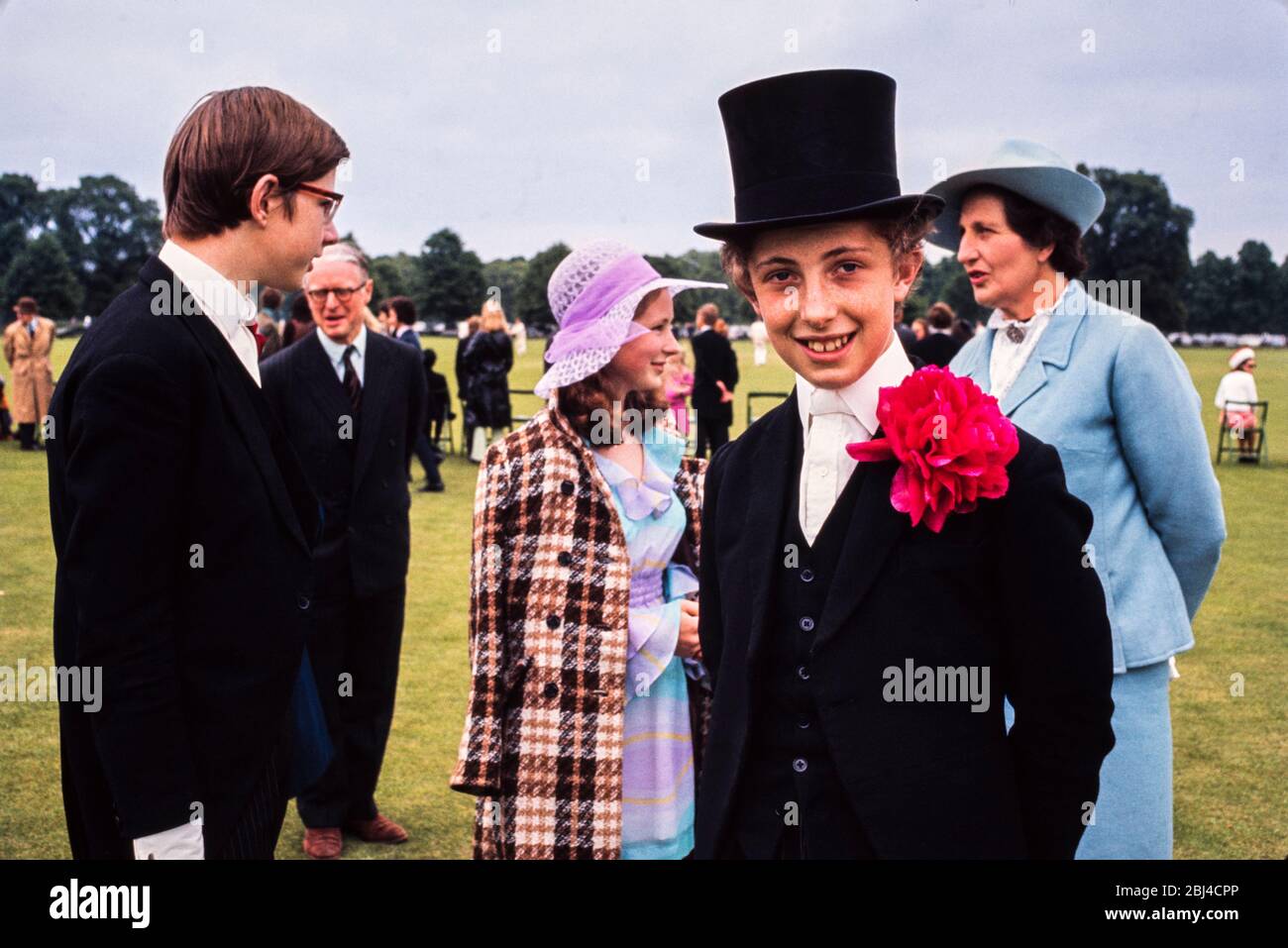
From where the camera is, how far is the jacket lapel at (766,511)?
191 cm

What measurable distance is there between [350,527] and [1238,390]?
1657 centimetres

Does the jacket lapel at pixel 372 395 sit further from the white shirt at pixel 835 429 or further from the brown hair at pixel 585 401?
the white shirt at pixel 835 429

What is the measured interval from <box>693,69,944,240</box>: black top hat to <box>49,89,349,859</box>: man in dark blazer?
1.04 metres

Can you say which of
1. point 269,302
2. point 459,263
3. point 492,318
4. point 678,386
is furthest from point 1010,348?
point 459,263

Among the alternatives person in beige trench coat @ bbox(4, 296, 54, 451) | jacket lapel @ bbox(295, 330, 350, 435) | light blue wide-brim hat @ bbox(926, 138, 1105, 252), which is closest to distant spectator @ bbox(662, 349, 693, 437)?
light blue wide-brim hat @ bbox(926, 138, 1105, 252)

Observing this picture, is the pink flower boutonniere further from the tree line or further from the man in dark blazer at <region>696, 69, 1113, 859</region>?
the tree line

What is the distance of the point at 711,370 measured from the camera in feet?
49.5

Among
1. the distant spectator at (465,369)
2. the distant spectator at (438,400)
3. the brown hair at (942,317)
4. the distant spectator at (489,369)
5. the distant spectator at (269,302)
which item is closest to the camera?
the distant spectator at (269,302)

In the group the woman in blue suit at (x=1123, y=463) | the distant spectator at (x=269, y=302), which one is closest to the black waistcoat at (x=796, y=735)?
the woman in blue suit at (x=1123, y=463)

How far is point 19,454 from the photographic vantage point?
17078 mm

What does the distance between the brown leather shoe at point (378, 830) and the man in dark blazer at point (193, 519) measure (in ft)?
8.19

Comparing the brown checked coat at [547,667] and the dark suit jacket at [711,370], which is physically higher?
the dark suit jacket at [711,370]

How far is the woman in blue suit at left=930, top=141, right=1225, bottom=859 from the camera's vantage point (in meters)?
2.77

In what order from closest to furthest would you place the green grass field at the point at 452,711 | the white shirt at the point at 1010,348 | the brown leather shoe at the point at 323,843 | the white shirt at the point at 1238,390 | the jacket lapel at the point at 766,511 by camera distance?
the jacket lapel at the point at 766,511 → the white shirt at the point at 1010,348 → the brown leather shoe at the point at 323,843 → the green grass field at the point at 452,711 → the white shirt at the point at 1238,390
